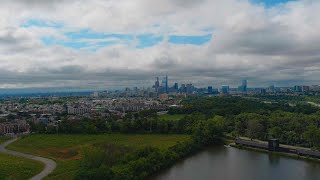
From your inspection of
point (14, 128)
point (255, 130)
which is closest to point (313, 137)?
point (255, 130)

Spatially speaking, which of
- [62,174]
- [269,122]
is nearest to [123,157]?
[62,174]

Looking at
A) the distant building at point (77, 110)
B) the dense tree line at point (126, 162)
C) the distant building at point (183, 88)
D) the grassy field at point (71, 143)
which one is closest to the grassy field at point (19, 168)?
the grassy field at point (71, 143)

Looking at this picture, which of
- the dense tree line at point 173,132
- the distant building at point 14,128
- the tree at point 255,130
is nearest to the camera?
the dense tree line at point 173,132

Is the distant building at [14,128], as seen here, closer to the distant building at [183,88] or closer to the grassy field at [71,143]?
the grassy field at [71,143]

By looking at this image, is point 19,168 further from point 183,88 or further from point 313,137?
point 183,88

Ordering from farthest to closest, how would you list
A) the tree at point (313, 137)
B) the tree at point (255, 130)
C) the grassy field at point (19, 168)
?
the tree at point (255, 130)
the tree at point (313, 137)
the grassy field at point (19, 168)

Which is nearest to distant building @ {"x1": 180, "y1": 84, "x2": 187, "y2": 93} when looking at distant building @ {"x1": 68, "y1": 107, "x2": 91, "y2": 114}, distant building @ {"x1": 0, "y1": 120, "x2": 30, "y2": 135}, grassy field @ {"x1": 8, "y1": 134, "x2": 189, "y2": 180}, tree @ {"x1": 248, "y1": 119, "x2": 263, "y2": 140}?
distant building @ {"x1": 68, "y1": 107, "x2": 91, "y2": 114}
